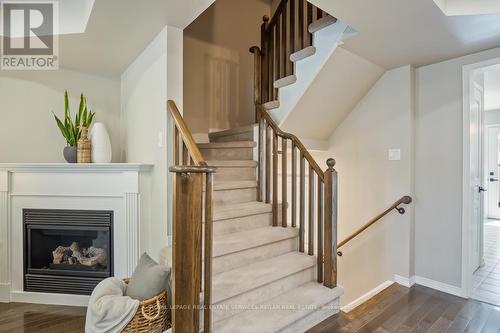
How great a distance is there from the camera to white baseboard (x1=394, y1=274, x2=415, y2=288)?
2.85m

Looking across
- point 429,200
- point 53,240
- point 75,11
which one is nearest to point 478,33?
point 429,200

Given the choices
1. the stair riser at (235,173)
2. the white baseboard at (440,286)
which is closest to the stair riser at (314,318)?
the white baseboard at (440,286)

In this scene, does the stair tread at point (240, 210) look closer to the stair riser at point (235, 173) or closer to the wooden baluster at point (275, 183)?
the wooden baluster at point (275, 183)

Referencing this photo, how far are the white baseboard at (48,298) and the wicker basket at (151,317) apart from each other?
1.07 meters

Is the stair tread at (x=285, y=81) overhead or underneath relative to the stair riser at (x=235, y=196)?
overhead

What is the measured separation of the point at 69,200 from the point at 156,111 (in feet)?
3.75

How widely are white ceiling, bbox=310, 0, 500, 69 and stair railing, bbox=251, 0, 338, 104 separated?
616mm

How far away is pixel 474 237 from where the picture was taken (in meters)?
2.71

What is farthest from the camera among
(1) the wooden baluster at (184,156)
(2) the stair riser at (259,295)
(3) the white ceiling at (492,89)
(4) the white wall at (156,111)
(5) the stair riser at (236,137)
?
(3) the white ceiling at (492,89)

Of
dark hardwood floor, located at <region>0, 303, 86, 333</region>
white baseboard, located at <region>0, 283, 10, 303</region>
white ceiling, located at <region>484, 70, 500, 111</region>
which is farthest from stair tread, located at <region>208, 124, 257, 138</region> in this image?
white ceiling, located at <region>484, 70, 500, 111</region>

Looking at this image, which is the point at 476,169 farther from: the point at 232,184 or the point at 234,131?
the point at 234,131

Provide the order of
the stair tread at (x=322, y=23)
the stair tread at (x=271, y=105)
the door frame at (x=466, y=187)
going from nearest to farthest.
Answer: the stair tread at (x=322, y=23) < the door frame at (x=466, y=187) < the stair tread at (x=271, y=105)

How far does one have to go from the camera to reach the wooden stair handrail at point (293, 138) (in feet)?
7.85

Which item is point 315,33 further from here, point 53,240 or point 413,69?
point 53,240
